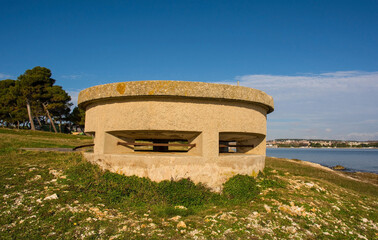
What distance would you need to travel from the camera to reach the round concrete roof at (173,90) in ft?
16.9

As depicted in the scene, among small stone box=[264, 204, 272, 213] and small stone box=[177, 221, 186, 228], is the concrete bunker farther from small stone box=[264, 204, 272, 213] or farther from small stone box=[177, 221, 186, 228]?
small stone box=[177, 221, 186, 228]

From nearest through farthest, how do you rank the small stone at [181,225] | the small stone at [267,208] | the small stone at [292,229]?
the small stone at [181,225]
the small stone at [292,229]
the small stone at [267,208]

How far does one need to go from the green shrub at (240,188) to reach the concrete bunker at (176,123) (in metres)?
0.14

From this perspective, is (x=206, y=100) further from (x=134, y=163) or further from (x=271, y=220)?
(x=271, y=220)

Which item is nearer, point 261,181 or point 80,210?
point 80,210

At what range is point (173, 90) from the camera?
16.9ft

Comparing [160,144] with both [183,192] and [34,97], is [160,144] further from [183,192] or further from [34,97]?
[34,97]

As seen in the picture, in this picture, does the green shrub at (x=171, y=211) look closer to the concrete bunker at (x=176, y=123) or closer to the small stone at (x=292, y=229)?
the concrete bunker at (x=176, y=123)

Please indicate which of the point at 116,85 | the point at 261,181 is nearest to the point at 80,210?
the point at 116,85

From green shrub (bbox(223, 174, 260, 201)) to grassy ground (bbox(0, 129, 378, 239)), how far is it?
0.02m

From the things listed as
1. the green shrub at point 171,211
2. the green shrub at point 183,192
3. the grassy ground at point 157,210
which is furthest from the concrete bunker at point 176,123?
the green shrub at point 171,211

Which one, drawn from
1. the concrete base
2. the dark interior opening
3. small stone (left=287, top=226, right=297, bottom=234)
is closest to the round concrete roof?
the dark interior opening

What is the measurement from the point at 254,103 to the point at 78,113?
124 feet

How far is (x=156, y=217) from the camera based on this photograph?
4.21 metres
